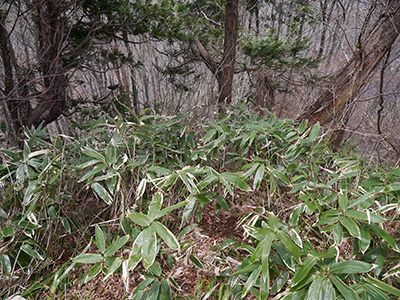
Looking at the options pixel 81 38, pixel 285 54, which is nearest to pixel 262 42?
pixel 285 54

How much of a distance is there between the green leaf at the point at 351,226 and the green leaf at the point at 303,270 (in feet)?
0.41

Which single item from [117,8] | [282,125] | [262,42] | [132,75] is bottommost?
[282,125]

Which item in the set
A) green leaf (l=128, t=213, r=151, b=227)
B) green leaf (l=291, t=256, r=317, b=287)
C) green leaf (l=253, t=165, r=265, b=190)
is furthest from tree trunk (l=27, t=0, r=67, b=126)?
green leaf (l=291, t=256, r=317, b=287)

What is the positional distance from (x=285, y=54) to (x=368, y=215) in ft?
9.09

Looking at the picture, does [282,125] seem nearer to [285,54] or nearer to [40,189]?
[40,189]

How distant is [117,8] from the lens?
71.1 inches

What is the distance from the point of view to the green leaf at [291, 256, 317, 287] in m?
0.61

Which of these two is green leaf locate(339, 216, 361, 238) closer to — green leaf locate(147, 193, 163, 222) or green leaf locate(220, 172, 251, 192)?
green leaf locate(220, 172, 251, 192)

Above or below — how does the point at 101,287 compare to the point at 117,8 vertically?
below

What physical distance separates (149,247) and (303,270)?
39cm

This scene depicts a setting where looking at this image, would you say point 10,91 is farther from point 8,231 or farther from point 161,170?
point 161,170

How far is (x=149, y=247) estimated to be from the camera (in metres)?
0.61

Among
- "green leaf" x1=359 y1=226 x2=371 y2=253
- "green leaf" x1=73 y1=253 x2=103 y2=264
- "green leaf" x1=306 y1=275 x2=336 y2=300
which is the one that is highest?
"green leaf" x1=359 y1=226 x2=371 y2=253

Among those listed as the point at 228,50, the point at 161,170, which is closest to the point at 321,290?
the point at 161,170
